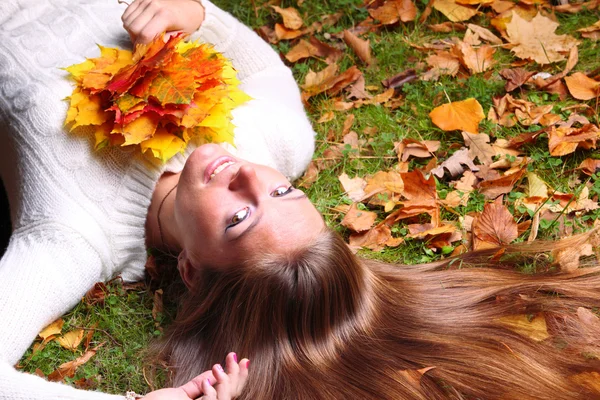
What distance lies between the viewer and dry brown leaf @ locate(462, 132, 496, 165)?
3.05 meters

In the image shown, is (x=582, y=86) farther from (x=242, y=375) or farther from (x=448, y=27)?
(x=242, y=375)

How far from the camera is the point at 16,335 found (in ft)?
7.79

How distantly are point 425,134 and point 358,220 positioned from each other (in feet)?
1.99

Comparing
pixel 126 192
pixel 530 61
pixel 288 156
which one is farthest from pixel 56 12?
pixel 530 61

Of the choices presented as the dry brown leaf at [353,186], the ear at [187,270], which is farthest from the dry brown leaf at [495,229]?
the ear at [187,270]

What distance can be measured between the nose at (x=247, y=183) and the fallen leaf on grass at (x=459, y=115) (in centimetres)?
122

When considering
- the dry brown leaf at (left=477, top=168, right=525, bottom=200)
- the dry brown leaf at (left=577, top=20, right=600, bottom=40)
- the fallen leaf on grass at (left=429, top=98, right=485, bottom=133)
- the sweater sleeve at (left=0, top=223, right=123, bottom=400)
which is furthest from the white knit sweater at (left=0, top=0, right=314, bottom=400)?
the dry brown leaf at (left=577, top=20, right=600, bottom=40)

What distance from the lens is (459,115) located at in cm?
322

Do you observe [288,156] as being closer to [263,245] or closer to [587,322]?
[263,245]

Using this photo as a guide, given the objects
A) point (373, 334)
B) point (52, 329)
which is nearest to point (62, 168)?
point (52, 329)

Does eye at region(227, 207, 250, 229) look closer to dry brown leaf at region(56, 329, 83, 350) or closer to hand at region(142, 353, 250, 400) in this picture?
hand at region(142, 353, 250, 400)

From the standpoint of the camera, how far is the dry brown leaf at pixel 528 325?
2318 mm

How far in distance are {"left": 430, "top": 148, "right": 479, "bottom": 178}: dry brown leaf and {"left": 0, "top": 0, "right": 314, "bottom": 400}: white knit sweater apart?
55 centimetres

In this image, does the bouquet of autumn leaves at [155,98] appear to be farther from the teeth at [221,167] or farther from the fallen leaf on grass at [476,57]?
the fallen leaf on grass at [476,57]
